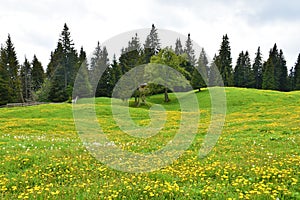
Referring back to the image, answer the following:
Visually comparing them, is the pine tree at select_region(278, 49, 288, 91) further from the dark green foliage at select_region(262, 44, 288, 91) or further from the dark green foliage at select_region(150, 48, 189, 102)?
the dark green foliage at select_region(150, 48, 189, 102)

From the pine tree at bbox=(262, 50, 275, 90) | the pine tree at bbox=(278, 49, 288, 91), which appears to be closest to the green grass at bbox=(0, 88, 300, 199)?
the pine tree at bbox=(262, 50, 275, 90)

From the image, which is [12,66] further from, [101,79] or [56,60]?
[101,79]

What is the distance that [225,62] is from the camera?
89938 millimetres

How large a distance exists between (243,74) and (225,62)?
14.9 m

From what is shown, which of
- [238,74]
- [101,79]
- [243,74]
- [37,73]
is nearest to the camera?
[101,79]

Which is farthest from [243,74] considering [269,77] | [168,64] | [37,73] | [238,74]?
Answer: [37,73]

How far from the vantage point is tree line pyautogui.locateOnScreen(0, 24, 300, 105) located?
6881 centimetres

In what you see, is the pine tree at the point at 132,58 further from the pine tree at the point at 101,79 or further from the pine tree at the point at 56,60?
the pine tree at the point at 56,60

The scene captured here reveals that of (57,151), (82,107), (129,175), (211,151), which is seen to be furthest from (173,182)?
(82,107)

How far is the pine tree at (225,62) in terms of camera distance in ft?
293

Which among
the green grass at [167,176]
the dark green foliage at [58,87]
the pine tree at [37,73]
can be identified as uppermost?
the pine tree at [37,73]

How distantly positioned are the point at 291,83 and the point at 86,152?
99689 millimetres

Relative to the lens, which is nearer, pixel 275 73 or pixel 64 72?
pixel 64 72

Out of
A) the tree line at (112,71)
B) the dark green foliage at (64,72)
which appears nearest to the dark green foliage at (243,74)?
the tree line at (112,71)
